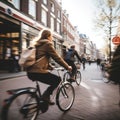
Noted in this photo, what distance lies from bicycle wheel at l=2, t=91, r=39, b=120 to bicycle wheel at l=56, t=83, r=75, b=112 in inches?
39.5

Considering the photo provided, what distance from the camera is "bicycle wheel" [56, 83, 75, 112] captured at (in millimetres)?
5266

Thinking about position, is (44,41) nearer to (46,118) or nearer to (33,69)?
(33,69)

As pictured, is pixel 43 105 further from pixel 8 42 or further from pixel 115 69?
pixel 8 42

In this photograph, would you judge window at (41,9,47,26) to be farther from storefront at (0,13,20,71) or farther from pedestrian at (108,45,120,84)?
pedestrian at (108,45,120,84)

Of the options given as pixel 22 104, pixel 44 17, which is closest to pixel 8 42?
pixel 44 17

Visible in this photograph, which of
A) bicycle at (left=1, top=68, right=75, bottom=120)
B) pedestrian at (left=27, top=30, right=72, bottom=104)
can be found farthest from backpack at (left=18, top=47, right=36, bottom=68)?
bicycle at (left=1, top=68, right=75, bottom=120)

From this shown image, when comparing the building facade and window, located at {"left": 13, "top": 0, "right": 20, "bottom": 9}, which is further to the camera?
window, located at {"left": 13, "top": 0, "right": 20, "bottom": 9}

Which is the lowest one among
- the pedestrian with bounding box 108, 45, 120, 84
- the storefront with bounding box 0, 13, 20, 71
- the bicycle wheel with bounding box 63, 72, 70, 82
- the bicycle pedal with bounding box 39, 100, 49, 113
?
the bicycle pedal with bounding box 39, 100, 49, 113

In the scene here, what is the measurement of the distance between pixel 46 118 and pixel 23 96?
106 centimetres

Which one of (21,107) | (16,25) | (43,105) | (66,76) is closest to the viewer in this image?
(21,107)

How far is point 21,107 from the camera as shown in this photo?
13.1ft

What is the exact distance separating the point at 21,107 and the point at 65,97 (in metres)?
1.70

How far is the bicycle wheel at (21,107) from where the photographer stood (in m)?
3.72


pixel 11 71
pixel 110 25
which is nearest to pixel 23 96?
pixel 11 71
